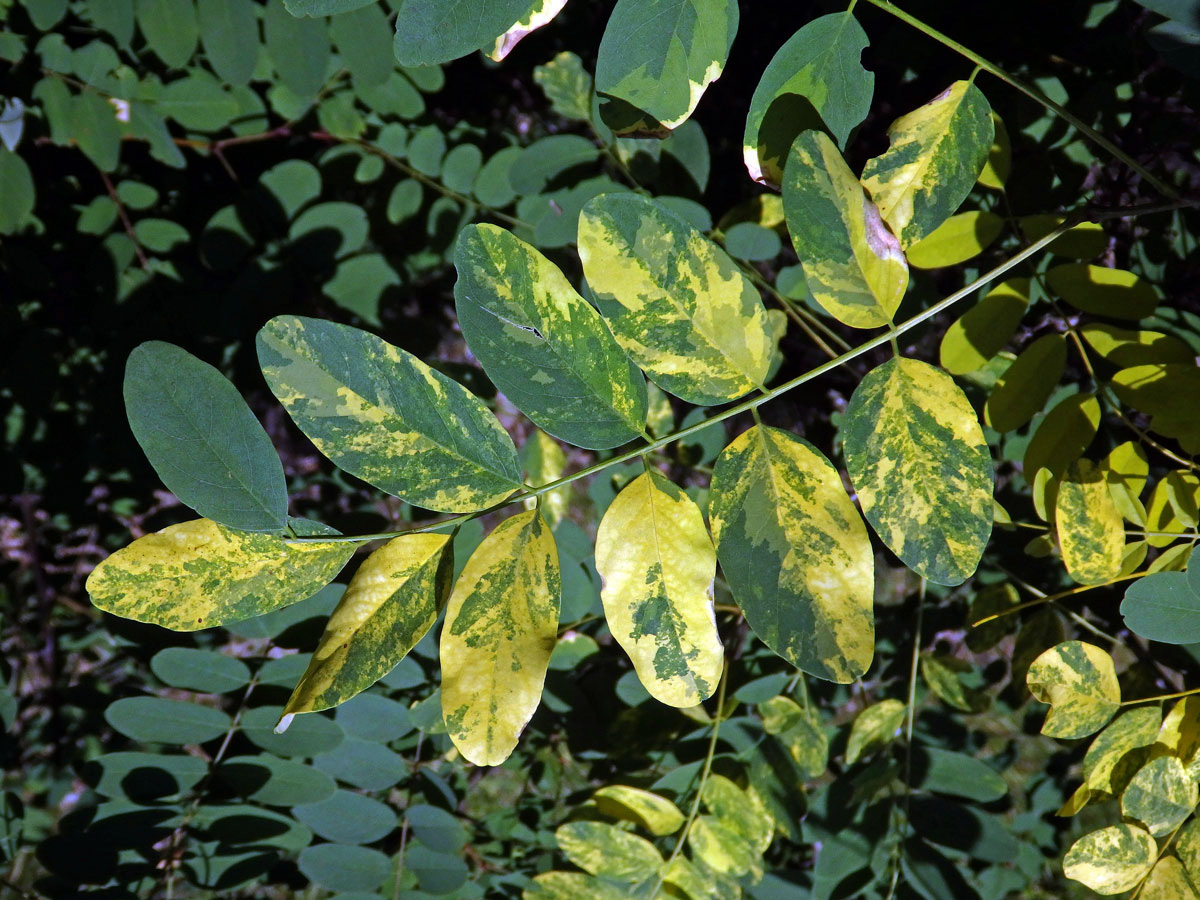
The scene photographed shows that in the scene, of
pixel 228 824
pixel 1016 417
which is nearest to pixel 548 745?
pixel 228 824

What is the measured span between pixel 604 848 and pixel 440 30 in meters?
1.46

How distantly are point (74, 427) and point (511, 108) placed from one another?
1.73 m

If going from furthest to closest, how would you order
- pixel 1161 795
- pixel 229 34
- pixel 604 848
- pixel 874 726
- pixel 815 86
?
1. pixel 874 726
2. pixel 229 34
3. pixel 604 848
4. pixel 1161 795
5. pixel 815 86

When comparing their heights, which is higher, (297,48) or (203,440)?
(297,48)

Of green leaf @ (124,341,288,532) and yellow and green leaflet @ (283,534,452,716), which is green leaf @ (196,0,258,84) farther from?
yellow and green leaflet @ (283,534,452,716)

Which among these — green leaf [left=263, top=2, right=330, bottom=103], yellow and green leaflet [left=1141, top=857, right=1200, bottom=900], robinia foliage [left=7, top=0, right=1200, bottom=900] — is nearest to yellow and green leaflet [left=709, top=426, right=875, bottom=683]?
robinia foliage [left=7, top=0, right=1200, bottom=900]

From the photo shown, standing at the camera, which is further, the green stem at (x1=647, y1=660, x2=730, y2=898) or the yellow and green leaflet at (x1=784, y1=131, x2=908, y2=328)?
the green stem at (x1=647, y1=660, x2=730, y2=898)

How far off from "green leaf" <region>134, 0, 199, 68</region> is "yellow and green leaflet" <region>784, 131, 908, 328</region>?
1473 mm

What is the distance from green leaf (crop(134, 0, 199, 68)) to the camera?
1659mm

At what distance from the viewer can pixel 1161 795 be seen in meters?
1.19

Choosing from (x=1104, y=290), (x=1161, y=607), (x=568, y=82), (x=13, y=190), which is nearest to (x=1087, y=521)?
(x=1161, y=607)

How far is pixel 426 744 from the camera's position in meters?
1.91

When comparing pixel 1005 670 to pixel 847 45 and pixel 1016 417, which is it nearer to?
pixel 1016 417

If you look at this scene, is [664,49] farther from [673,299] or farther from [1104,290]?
[1104,290]
